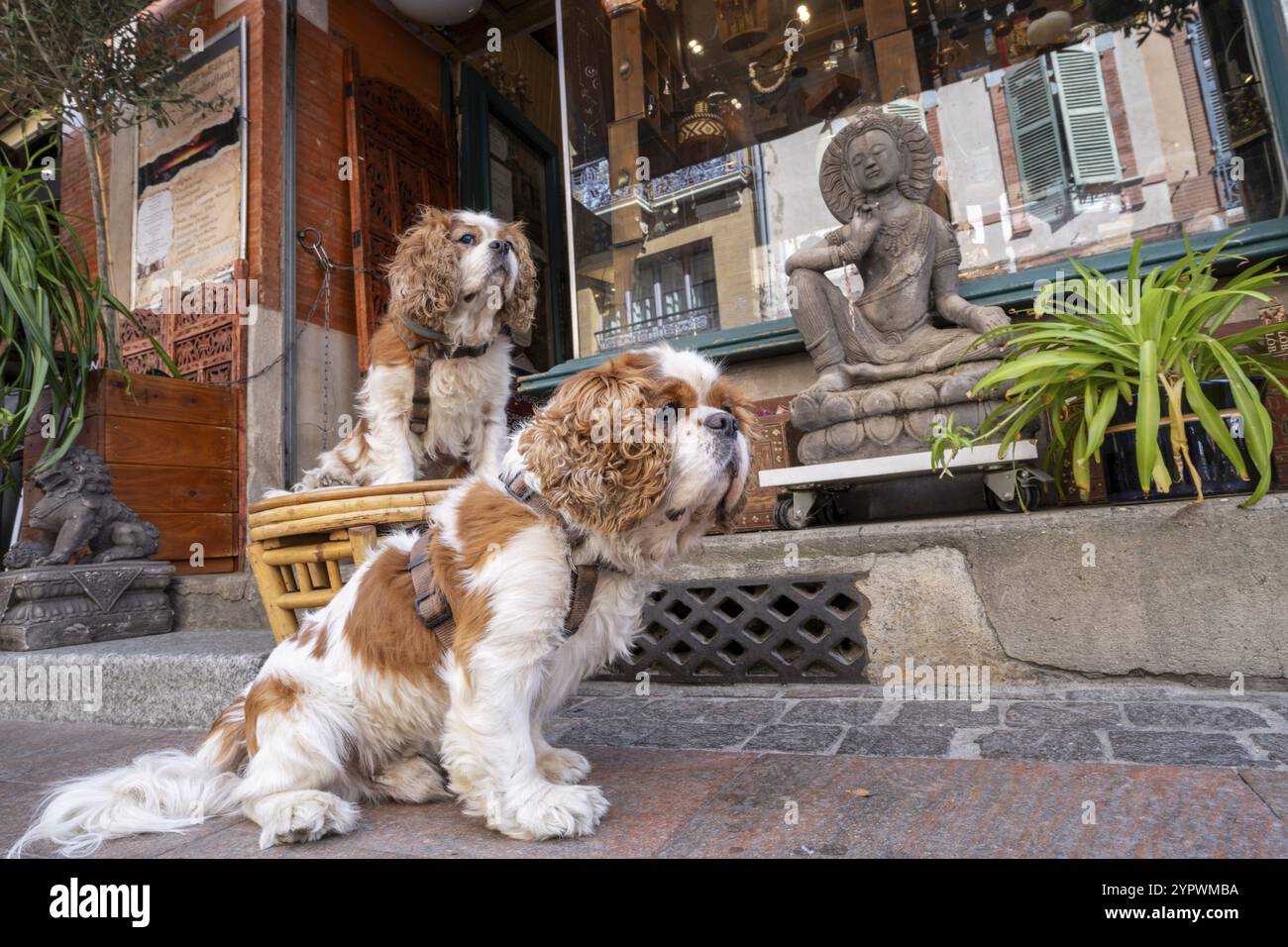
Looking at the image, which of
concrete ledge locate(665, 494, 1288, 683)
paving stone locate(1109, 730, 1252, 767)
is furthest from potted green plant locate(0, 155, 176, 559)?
paving stone locate(1109, 730, 1252, 767)

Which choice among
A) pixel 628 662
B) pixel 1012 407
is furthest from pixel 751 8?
pixel 628 662

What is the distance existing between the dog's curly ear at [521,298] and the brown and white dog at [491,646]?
1446mm

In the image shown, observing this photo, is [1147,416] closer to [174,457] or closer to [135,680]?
[135,680]

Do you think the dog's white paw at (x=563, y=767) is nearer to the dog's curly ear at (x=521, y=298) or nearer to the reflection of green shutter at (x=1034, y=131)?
the dog's curly ear at (x=521, y=298)

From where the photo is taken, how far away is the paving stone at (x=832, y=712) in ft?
8.43

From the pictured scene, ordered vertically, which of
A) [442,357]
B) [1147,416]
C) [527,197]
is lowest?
[1147,416]

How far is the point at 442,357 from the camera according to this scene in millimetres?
3127

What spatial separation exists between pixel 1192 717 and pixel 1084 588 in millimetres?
631

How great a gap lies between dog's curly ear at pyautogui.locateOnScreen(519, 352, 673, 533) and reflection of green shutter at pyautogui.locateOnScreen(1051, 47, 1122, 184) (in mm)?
5736

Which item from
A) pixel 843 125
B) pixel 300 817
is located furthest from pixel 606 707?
pixel 843 125

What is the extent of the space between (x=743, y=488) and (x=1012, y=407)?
194 cm

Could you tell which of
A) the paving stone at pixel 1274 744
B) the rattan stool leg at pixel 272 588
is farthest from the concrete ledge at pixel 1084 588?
the rattan stool leg at pixel 272 588

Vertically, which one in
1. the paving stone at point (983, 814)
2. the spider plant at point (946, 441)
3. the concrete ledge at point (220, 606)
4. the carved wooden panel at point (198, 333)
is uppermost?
the carved wooden panel at point (198, 333)
